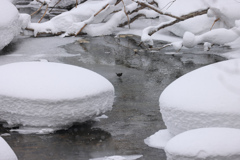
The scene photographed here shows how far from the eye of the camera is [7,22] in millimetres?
11070

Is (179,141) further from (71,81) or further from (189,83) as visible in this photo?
(71,81)

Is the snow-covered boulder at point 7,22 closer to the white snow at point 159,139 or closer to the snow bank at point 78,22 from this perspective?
the snow bank at point 78,22

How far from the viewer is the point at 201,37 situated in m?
11.0

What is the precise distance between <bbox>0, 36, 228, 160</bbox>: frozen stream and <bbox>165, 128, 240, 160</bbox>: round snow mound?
95 cm

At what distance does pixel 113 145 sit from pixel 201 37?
19.2 ft

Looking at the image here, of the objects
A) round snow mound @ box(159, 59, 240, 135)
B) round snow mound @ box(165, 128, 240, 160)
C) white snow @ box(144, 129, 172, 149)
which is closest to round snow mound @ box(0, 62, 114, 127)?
white snow @ box(144, 129, 172, 149)

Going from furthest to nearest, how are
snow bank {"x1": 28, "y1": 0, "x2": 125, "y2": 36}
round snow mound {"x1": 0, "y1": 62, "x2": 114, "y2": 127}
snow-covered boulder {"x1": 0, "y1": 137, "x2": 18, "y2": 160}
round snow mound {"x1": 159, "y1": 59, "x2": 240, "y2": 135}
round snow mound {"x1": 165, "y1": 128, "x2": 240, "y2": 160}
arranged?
1. snow bank {"x1": 28, "y1": 0, "x2": 125, "y2": 36}
2. round snow mound {"x1": 0, "y1": 62, "x2": 114, "y2": 127}
3. round snow mound {"x1": 159, "y1": 59, "x2": 240, "y2": 135}
4. round snow mound {"x1": 165, "y1": 128, "x2": 240, "y2": 160}
5. snow-covered boulder {"x1": 0, "y1": 137, "x2": 18, "y2": 160}

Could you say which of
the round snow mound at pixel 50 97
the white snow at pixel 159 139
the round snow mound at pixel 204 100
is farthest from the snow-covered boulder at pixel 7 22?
the round snow mound at pixel 204 100

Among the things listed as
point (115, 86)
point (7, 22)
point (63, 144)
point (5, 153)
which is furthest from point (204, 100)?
point (7, 22)

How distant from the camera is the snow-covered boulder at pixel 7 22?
11.0 metres

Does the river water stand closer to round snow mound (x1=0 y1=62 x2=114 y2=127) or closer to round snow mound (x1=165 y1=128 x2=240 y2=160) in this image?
round snow mound (x1=0 y1=62 x2=114 y2=127)

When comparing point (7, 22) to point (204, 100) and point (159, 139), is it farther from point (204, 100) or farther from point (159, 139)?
point (204, 100)

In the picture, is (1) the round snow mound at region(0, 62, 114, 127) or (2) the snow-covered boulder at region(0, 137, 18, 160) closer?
(2) the snow-covered boulder at region(0, 137, 18, 160)

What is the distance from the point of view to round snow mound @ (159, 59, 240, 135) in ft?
17.0
